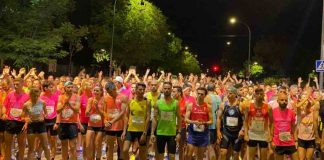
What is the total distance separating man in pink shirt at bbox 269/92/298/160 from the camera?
9.37 metres

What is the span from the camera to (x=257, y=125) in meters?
9.95

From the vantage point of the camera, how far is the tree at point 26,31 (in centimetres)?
2750

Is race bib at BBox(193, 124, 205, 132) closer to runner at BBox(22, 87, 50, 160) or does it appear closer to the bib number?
runner at BBox(22, 87, 50, 160)

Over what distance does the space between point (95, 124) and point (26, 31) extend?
18.7 meters

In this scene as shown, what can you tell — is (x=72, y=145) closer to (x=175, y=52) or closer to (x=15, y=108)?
(x=15, y=108)

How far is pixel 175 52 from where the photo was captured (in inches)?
2464

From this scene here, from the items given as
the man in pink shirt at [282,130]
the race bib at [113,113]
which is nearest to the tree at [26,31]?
the race bib at [113,113]

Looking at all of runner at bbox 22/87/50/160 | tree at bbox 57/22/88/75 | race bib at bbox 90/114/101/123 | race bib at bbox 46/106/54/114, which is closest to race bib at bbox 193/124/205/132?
race bib at bbox 90/114/101/123

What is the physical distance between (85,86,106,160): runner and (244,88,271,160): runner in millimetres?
3127

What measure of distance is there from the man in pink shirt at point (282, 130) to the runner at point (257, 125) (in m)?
0.41

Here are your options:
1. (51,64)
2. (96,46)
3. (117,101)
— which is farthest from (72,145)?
(96,46)

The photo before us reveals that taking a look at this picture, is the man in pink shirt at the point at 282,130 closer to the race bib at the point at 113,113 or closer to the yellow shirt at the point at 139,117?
the yellow shirt at the point at 139,117

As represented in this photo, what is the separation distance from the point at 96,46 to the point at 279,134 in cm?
3536

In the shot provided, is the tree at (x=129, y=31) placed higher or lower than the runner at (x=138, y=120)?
higher
